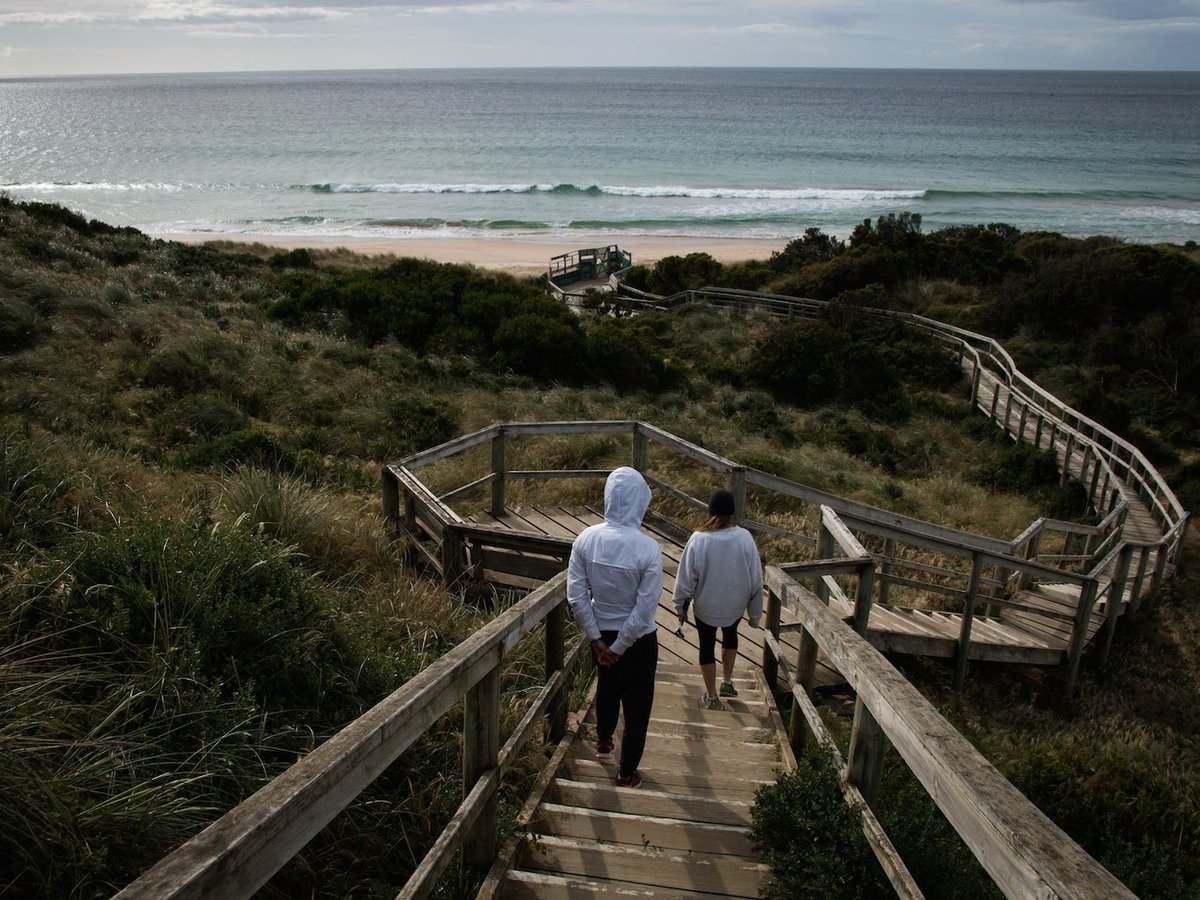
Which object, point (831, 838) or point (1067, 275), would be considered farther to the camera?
point (1067, 275)

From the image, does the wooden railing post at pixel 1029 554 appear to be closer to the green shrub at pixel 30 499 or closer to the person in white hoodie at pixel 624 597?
the person in white hoodie at pixel 624 597

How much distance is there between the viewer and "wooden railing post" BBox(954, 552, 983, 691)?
7086mm

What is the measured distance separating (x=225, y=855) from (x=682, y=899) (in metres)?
1.85

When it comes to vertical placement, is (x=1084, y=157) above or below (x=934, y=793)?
above

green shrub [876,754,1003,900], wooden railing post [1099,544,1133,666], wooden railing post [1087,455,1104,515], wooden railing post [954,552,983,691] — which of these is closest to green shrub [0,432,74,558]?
green shrub [876,754,1003,900]

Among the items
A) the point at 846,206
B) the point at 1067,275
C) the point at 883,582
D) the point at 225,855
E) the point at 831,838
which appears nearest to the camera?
the point at 225,855

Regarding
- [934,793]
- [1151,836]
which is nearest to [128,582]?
[934,793]

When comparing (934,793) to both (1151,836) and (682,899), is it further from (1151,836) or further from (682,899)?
(1151,836)

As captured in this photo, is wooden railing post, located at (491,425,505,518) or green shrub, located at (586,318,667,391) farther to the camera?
green shrub, located at (586,318,667,391)

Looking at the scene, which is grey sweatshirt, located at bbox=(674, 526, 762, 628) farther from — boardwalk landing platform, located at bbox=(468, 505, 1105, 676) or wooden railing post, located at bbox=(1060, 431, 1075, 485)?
wooden railing post, located at bbox=(1060, 431, 1075, 485)

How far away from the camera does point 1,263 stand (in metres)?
→ 14.9

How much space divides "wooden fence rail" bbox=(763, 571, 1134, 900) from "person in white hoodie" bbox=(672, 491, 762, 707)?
1.08 m

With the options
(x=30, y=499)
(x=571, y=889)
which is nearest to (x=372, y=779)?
(x=571, y=889)

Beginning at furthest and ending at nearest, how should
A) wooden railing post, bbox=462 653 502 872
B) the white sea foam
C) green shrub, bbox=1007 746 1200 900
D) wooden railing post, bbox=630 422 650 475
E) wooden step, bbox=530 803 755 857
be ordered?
the white sea foam
wooden railing post, bbox=630 422 650 475
green shrub, bbox=1007 746 1200 900
wooden step, bbox=530 803 755 857
wooden railing post, bbox=462 653 502 872
